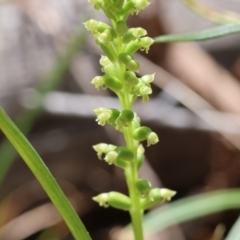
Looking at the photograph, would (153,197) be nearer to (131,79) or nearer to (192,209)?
(131,79)

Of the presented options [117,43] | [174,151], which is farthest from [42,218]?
[117,43]

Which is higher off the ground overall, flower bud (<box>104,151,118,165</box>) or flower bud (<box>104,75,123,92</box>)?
flower bud (<box>104,75,123,92</box>)

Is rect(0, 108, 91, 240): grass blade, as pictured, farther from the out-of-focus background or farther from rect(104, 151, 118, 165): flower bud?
the out-of-focus background

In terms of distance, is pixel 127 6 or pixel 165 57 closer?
pixel 127 6

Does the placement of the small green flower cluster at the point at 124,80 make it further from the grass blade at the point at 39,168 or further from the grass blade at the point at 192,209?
the grass blade at the point at 192,209

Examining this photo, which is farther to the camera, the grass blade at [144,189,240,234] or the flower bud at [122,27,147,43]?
the grass blade at [144,189,240,234]

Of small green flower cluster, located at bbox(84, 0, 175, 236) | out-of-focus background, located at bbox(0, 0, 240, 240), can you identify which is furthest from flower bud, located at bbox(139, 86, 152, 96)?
out-of-focus background, located at bbox(0, 0, 240, 240)

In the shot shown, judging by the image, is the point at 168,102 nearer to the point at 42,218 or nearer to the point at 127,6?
the point at 42,218
